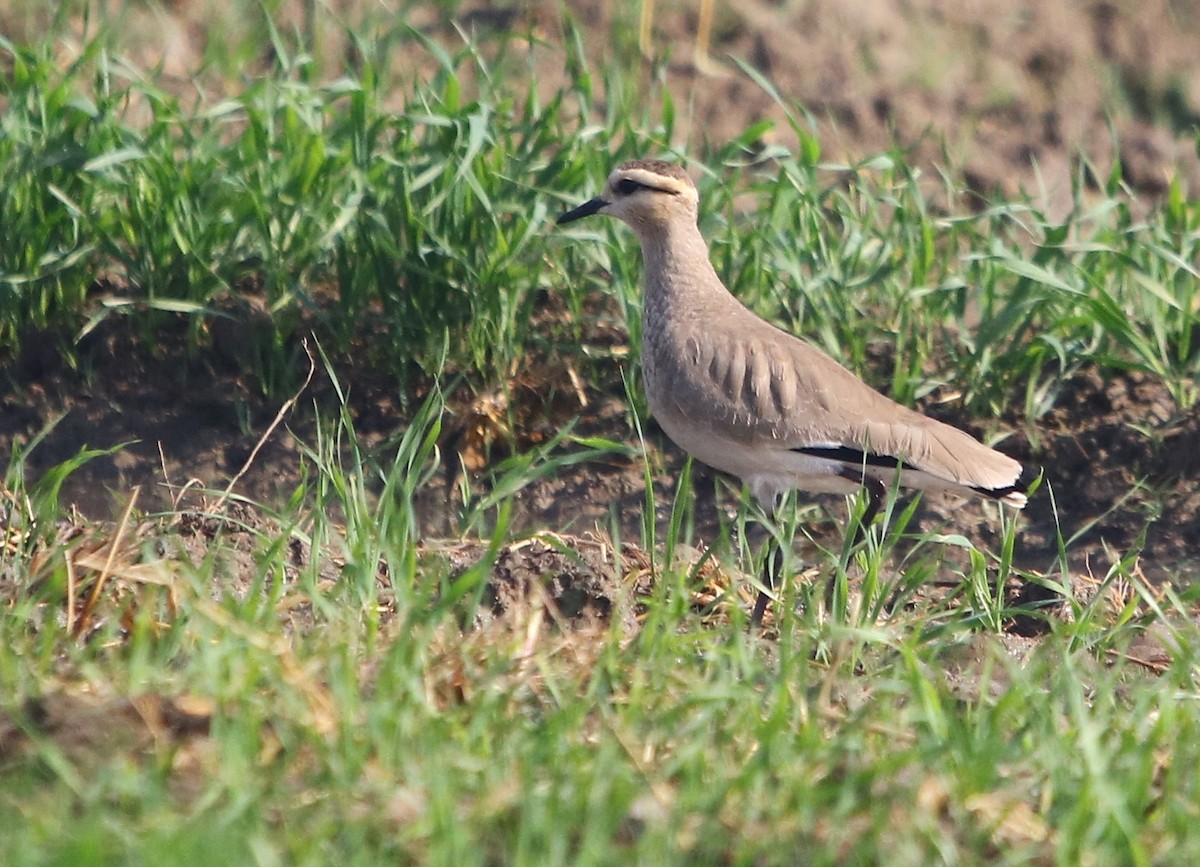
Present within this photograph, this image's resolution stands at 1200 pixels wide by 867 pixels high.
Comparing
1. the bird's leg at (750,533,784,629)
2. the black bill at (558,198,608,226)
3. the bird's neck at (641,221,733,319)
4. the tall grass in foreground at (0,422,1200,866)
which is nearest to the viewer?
the tall grass in foreground at (0,422,1200,866)

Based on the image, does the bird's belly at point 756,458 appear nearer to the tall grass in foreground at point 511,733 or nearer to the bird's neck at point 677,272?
the bird's neck at point 677,272

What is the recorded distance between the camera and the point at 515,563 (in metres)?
4.75

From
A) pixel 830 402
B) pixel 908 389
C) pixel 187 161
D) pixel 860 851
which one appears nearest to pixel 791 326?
pixel 908 389

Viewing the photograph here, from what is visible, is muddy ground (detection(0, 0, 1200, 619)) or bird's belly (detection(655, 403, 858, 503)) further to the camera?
muddy ground (detection(0, 0, 1200, 619))

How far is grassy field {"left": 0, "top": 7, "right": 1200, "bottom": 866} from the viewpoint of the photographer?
3.19 meters

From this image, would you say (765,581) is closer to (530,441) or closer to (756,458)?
(756,458)

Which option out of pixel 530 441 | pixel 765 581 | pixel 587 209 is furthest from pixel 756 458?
pixel 587 209

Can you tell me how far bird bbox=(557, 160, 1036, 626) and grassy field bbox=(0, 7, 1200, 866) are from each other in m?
0.21

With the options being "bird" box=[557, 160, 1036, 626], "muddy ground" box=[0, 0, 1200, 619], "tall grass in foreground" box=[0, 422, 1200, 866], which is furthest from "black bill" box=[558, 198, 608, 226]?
"tall grass in foreground" box=[0, 422, 1200, 866]

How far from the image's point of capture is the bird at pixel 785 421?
5102 millimetres

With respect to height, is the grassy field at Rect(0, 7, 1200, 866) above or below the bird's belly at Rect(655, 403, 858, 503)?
above

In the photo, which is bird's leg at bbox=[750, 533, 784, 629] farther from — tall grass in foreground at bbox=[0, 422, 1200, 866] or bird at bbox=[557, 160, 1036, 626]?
tall grass in foreground at bbox=[0, 422, 1200, 866]

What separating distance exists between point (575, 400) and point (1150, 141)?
11.4 feet

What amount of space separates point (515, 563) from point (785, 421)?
3.20ft
